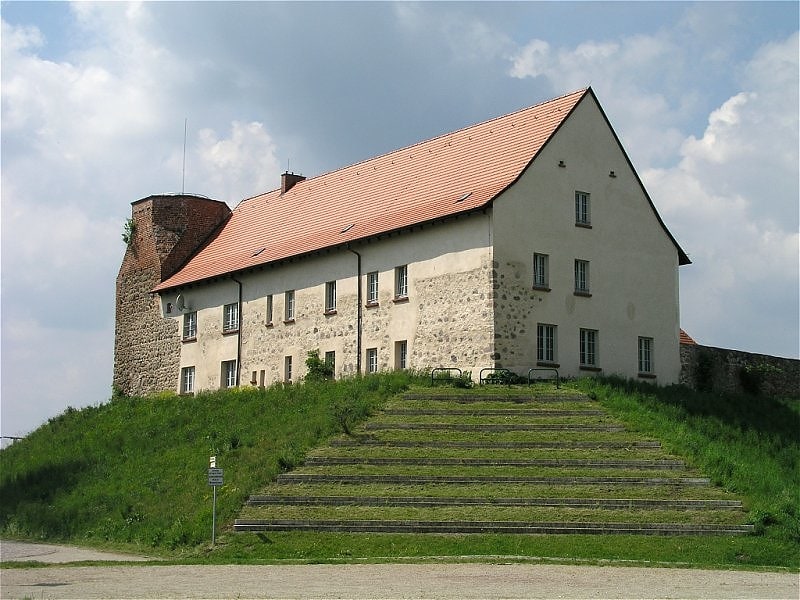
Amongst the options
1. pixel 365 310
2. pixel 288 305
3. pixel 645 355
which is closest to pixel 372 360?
pixel 365 310

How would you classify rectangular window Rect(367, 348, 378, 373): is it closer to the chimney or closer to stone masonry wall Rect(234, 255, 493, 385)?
stone masonry wall Rect(234, 255, 493, 385)

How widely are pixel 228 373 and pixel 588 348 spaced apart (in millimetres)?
16506

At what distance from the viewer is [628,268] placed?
4238 cm

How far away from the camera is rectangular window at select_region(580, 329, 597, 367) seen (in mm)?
40344

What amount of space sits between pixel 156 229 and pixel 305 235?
36.5ft

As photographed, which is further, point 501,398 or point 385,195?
point 385,195

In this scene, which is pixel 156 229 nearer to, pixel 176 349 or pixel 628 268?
pixel 176 349

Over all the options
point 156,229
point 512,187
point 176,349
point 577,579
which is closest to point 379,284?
point 512,187

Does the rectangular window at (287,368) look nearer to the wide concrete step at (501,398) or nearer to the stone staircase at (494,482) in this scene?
the wide concrete step at (501,398)

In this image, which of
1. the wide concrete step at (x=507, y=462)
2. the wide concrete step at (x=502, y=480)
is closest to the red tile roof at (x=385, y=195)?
the wide concrete step at (x=507, y=462)

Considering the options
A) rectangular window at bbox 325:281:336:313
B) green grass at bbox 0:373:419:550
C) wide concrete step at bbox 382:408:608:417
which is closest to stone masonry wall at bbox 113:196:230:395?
green grass at bbox 0:373:419:550

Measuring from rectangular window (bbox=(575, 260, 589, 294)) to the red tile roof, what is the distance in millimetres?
4044

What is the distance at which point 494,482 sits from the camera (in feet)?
95.1

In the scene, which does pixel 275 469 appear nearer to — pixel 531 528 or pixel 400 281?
pixel 531 528
